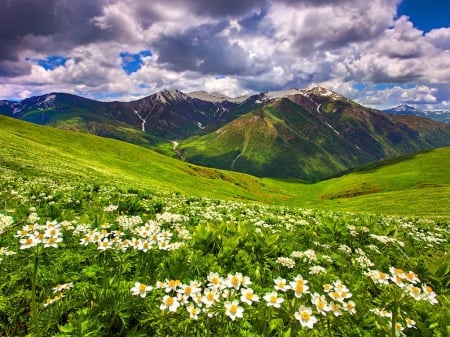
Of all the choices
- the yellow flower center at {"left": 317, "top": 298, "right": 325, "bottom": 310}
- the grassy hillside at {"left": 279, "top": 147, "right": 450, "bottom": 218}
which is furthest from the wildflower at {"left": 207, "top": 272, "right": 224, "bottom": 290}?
the grassy hillside at {"left": 279, "top": 147, "right": 450, "bottom": 218}

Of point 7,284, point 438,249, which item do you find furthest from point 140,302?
point 438,249

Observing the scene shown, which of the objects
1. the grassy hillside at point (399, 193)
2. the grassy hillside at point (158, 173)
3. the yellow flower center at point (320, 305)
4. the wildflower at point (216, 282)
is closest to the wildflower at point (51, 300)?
the wildflower at point (216, 282)

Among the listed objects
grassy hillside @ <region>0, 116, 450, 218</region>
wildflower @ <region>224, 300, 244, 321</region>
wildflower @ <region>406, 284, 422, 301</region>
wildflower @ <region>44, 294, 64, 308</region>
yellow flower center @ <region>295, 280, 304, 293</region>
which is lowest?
grassy hillside @ <region>0, 116, 450, 218</region>

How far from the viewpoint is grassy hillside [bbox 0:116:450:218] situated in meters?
51.1

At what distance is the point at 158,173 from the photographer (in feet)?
307

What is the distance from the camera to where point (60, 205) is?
39.3 ft

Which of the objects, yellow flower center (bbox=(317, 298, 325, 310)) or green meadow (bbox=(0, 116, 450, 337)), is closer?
yellow flower center (bbox=(317, 298, 325, 310))

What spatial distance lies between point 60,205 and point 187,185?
75.7 m

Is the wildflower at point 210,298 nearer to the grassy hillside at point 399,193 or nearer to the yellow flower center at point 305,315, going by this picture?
the yellow flower center at point 305,315

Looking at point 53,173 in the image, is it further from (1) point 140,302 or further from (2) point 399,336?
(2) point 399,336

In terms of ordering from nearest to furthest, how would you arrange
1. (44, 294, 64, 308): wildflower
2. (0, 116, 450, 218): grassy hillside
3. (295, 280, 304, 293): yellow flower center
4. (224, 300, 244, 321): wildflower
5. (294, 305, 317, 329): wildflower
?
(294, 305, 317, 329): wildflower
(224, 300, 244, 321): wildflower
(295, 280, 304, 293): yellow flower center
(44, 294, 64, 308): wildflower
(0, 116, 450, 218): grassy hillside

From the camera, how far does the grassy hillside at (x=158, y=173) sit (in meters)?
51.1

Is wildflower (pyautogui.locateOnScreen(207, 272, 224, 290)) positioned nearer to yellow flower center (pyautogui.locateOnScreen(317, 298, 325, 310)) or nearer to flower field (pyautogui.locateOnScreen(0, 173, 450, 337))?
flower field (pyautogui.locateOnScreen(0, 173, 450, 337))

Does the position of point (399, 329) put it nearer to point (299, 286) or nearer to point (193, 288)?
point (299, 286)
